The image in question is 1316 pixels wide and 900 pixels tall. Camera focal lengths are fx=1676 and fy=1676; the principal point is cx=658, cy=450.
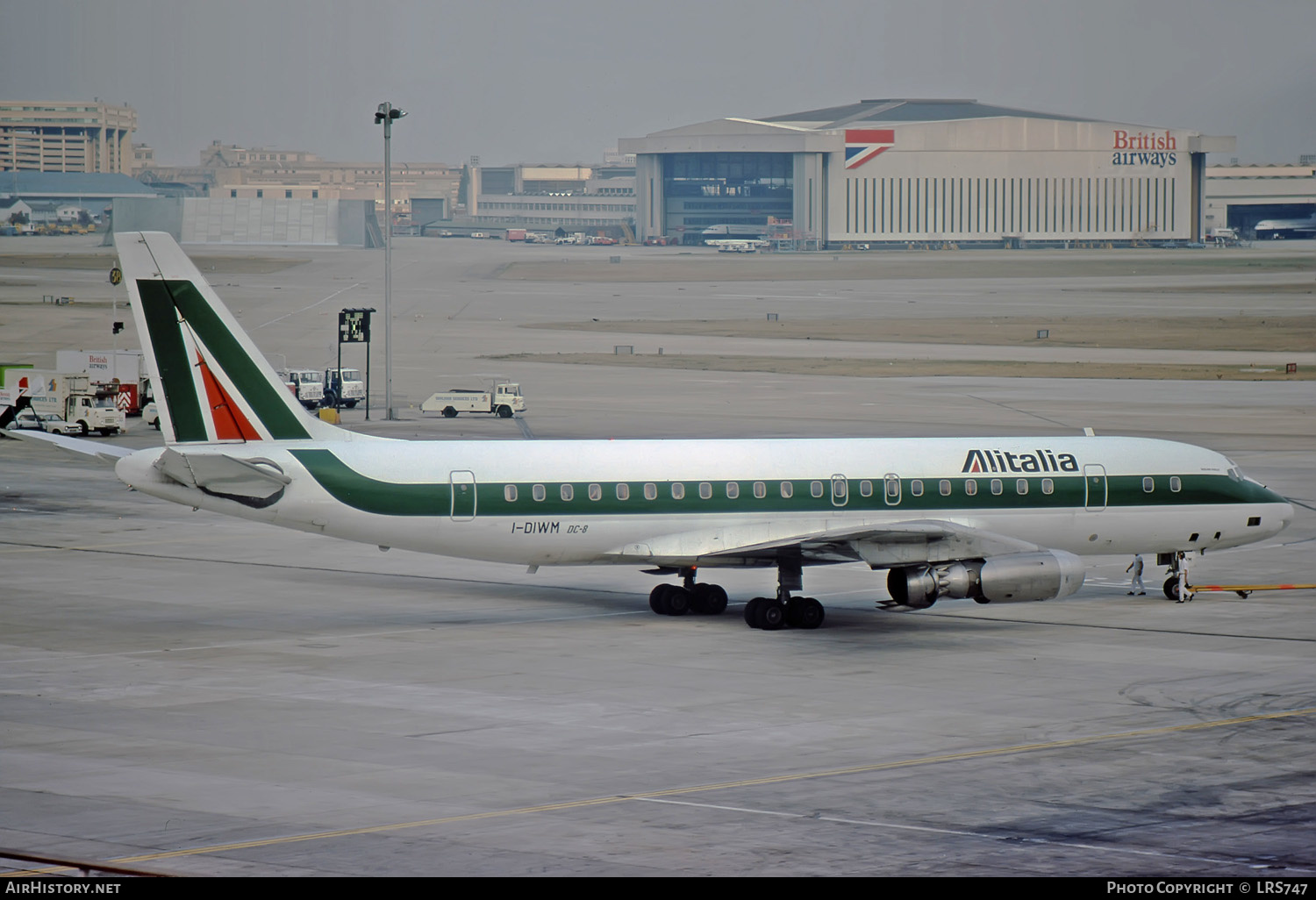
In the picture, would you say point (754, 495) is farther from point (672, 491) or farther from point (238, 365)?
point (238, 365)

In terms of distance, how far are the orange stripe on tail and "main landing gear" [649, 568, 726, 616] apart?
32.7 ft

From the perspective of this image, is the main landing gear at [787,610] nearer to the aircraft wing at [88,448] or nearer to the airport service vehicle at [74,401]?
the aircraft wing at [88,448]

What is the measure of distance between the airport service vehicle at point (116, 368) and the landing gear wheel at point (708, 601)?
55905mm

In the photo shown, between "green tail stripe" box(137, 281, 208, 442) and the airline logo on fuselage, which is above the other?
"green tail stripe" box(137, 281, 208, 442)

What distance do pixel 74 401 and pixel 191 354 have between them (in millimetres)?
47529

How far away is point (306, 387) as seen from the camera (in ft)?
304

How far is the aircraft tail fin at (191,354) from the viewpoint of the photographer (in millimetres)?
34781

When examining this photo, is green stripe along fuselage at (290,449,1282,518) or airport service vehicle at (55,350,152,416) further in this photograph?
airport service vehicle at (55,350,152,416)

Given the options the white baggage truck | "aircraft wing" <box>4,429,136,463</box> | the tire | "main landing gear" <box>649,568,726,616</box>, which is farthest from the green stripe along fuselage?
the white baggage truck

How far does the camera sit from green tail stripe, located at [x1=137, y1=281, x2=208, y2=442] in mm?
34844

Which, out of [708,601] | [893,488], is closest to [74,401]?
[708,601]

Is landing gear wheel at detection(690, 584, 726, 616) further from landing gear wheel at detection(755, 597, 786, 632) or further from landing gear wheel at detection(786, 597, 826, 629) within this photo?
landing gear wheel at detection(786, 597, 826, 629)

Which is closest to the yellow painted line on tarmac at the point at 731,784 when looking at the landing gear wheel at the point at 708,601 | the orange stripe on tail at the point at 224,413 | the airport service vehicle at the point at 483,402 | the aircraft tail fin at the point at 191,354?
the landing gear wheel at the point at 708,601
